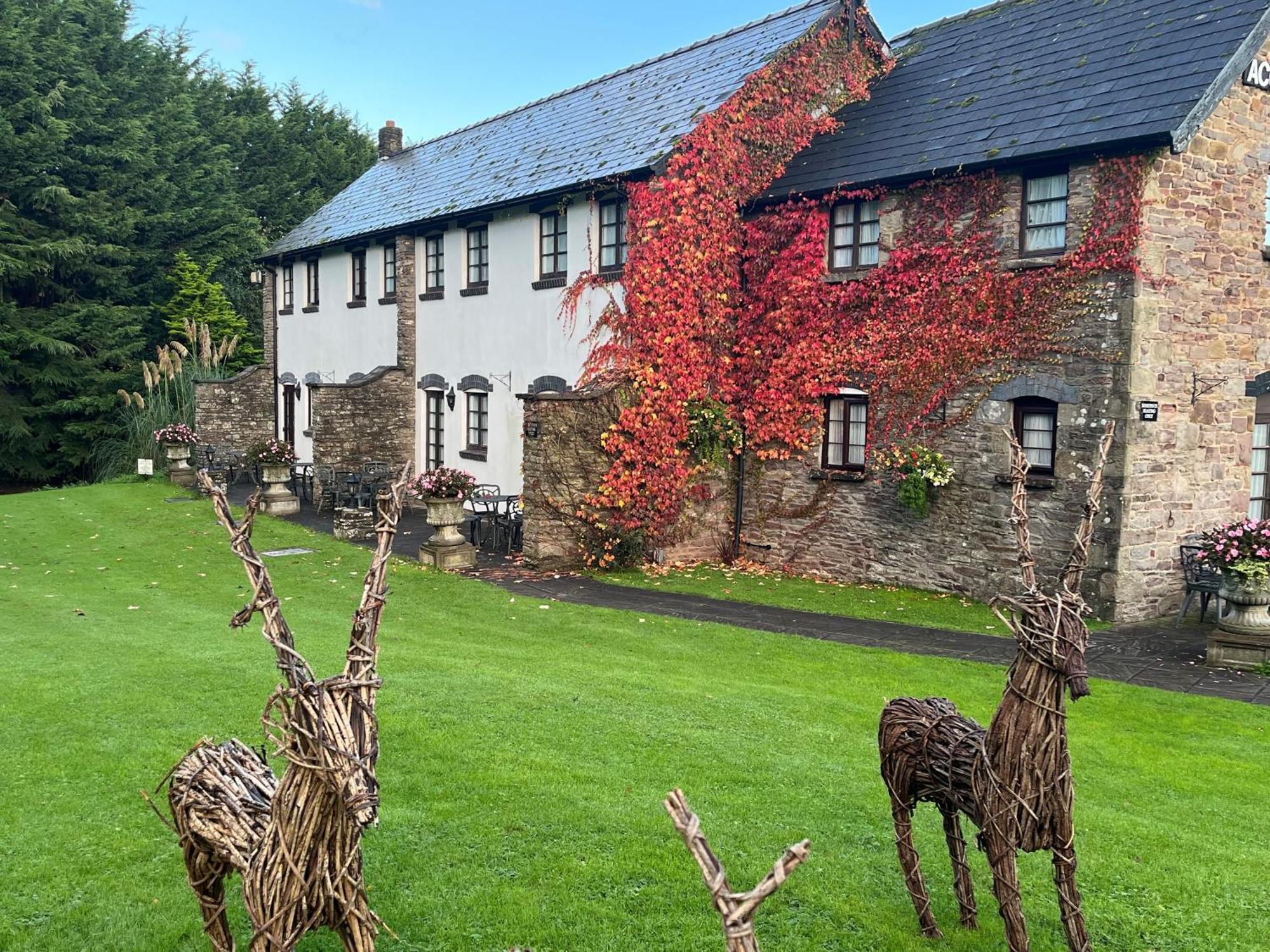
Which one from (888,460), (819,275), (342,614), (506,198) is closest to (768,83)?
(819,275)

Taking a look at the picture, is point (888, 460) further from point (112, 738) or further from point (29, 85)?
point (29, 85)

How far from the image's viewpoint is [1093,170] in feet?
42.5

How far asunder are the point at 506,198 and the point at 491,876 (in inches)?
612

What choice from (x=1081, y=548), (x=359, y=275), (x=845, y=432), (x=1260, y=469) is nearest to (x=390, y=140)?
(x=359, y=275)

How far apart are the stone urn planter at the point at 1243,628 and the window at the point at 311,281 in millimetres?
22740

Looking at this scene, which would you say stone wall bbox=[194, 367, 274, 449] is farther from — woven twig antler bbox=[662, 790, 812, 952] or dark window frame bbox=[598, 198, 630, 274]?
woven twig antler bbox=[662, 790, 812, 952]

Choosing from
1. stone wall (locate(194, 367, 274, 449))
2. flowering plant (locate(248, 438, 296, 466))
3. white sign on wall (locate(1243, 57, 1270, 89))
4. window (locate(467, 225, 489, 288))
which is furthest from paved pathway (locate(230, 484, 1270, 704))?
stone wall (locate(194, 367, 274, 449))

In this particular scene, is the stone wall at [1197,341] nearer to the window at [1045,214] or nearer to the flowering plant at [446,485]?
the window at [1045,214]

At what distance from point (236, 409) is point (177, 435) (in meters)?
2.80

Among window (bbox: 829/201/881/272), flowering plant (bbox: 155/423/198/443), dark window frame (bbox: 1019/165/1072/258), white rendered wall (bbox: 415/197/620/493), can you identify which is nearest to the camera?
dark window frame (bbox: 1019/165/1072/258)

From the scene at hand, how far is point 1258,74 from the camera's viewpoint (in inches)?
533

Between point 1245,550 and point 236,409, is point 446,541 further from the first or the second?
point 236,409

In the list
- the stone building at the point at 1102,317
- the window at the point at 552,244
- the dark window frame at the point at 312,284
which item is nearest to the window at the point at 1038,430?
the stone building at the point at 1102,317

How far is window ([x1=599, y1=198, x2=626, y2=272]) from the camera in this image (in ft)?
55.8
